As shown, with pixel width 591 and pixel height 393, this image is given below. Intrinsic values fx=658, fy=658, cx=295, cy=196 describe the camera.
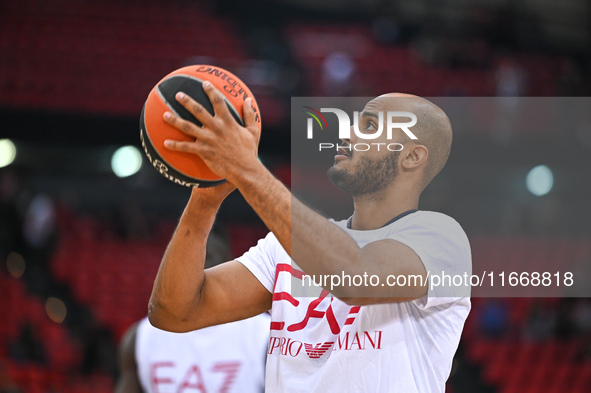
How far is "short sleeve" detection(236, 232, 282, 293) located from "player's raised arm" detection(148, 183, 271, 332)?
3cm

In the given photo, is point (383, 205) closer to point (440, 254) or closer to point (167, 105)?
point (440, 254)

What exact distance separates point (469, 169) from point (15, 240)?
833 centimetres

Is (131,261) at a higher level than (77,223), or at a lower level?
lower

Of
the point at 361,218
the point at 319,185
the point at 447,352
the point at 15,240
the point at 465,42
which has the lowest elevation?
the point at 447,352

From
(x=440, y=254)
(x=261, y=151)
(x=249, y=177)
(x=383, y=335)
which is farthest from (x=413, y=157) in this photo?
(x=261, y=151)

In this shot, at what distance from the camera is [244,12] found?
616 inches

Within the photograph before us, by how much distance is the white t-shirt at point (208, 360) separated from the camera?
3449mm

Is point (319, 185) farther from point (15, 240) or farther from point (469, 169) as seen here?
point (15, 240)

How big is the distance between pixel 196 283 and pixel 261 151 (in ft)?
31.9

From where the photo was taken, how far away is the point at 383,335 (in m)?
2.23

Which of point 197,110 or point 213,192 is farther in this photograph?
point 213,192

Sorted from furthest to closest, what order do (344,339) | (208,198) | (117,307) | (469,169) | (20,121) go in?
(469,169) < (20,121) < (117,307) < (208,198) < (344,339)

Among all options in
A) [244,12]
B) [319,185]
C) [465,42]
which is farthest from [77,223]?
[465,42]

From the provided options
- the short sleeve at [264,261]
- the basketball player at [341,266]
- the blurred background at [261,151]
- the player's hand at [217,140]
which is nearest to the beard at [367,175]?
the basketball player at [341,266]
